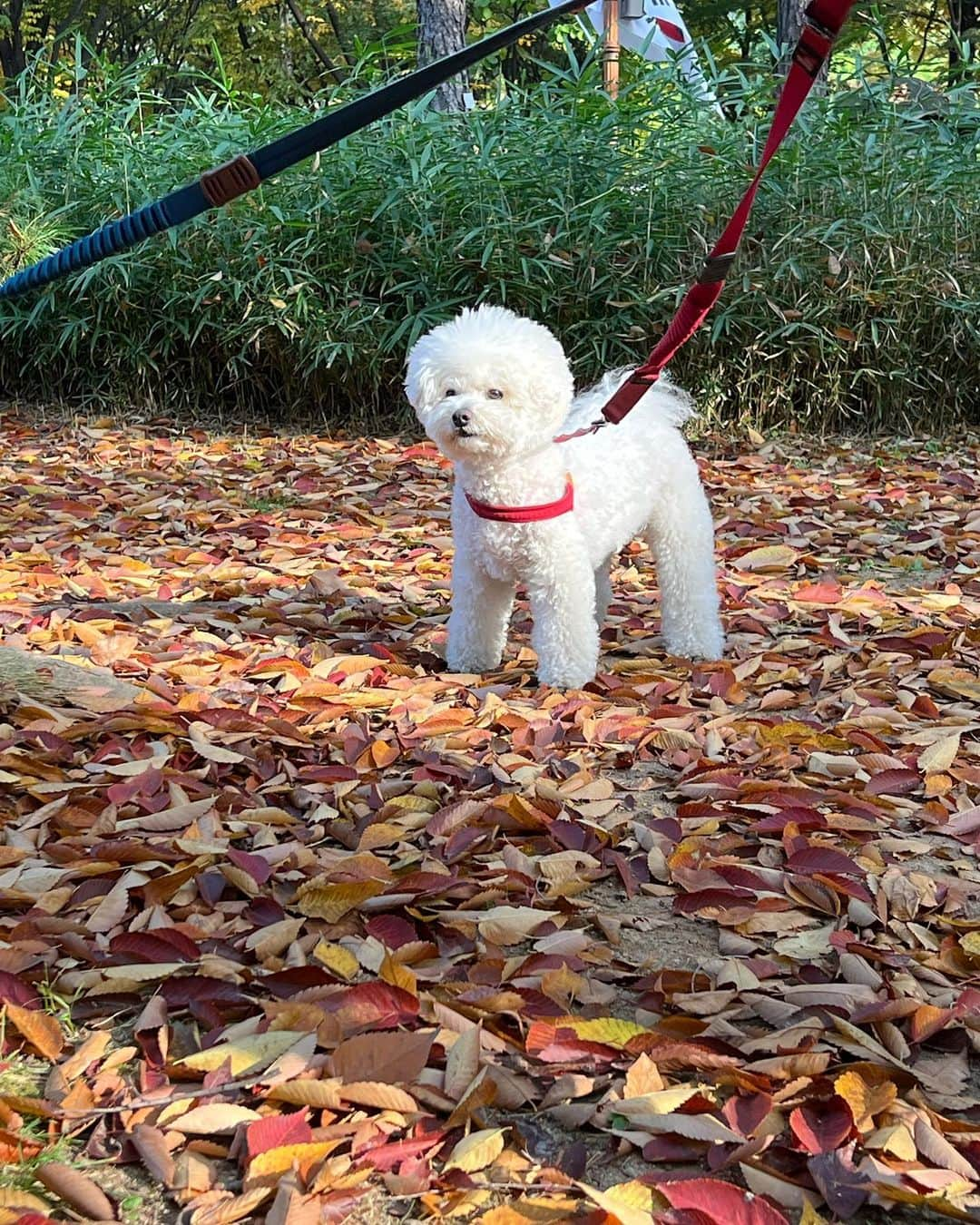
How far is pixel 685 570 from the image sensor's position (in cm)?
338

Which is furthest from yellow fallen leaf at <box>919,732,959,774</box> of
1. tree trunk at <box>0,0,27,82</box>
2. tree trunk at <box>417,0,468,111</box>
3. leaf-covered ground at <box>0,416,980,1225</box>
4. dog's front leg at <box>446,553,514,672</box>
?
tree trunk at <box>0,0,27,82</box>

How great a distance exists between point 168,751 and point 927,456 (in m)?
4.54

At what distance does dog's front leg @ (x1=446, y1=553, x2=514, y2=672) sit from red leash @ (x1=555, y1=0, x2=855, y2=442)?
39cm

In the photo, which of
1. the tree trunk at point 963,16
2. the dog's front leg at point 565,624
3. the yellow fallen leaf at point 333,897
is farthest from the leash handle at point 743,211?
the tree trunk at point 963,16

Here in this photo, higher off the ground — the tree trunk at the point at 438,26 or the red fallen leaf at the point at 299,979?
the tree trunk at the point at 438,26

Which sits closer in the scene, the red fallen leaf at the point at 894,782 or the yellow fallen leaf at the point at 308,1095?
the yellow fallen leaf at the point at 308,1095

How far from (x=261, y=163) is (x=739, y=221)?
96cm

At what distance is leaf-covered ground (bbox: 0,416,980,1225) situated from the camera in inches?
55.5

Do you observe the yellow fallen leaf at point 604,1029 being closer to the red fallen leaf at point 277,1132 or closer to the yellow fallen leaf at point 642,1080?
the yellow fallen leaf at point 642,1080

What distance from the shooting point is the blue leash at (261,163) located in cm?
204

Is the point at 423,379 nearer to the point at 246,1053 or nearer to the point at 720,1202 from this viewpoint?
the point at 246,1053

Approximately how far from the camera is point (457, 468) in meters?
3.02

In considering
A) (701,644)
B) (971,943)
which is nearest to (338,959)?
(971,943)

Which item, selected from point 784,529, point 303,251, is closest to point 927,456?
point 784,529
